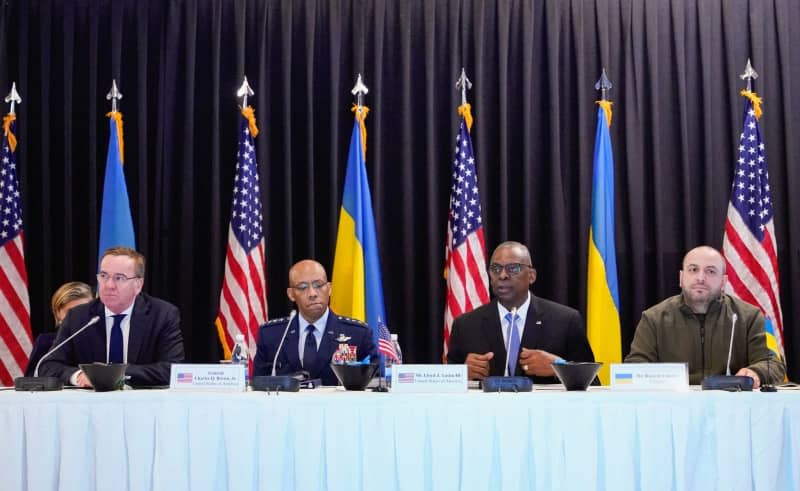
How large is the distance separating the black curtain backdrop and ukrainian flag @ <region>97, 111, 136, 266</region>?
38cm

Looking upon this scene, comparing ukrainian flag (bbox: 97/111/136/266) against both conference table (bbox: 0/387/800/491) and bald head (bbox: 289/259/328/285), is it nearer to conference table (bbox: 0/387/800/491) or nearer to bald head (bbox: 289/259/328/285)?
bald head (bbox: 289/259/328/285)

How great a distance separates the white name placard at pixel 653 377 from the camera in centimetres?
312

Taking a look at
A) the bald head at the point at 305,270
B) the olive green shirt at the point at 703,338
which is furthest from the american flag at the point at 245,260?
the olive green shirt at the point at 703,338

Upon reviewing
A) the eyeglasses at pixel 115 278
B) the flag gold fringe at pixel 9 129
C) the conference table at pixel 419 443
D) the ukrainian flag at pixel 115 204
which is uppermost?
the flag gold fringe at pixel 9 129

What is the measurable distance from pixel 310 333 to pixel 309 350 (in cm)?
10

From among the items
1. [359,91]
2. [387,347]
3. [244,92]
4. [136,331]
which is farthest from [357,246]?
[387,347]

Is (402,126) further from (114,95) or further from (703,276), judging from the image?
(703,276)

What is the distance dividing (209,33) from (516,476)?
16.2 feet

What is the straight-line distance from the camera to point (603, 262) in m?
5.91

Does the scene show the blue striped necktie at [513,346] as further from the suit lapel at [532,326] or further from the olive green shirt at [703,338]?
the olive green shirt at [703,338]

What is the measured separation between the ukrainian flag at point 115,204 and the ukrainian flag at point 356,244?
4.85 feet

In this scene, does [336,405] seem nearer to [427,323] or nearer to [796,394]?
[796,394]

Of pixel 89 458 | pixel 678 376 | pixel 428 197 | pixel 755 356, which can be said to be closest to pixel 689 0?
pixel 428 197

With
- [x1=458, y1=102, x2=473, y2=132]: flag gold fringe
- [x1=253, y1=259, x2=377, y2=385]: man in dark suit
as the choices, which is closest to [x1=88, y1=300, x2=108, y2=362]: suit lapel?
[x1=253, y1=259, x2=377, y2=385]: man in dark suit
